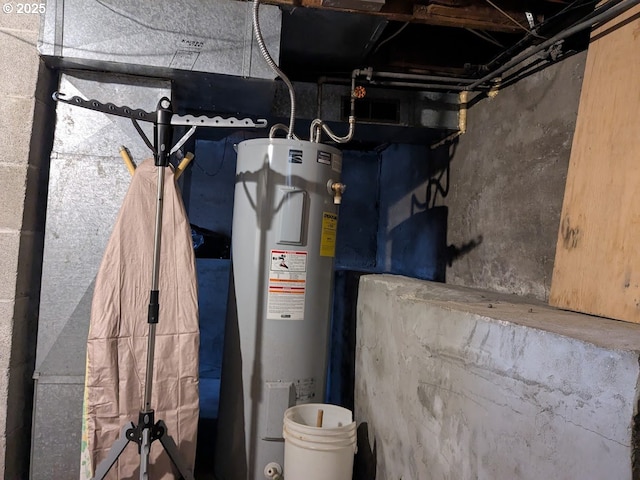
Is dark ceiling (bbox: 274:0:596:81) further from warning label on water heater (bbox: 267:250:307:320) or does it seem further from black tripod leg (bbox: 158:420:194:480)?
black tripod leg (bbox: 158:420:194:480)

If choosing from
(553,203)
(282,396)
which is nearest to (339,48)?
(553,203)

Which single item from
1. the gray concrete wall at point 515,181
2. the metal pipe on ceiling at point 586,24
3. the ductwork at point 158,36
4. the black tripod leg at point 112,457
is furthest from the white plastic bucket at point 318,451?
the metal pipe on ceiling at point 586,24

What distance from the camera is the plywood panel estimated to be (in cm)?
131

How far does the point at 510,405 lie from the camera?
1.06 m

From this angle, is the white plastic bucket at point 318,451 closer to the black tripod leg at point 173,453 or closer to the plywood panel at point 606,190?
the black tripod leg at point 173,453

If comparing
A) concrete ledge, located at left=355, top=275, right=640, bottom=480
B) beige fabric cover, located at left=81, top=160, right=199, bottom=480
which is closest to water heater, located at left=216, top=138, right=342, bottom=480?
beige fabric cover, located at left=81, top=160, right=199, bottom=480

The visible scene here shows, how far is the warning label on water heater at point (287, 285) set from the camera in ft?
6.65

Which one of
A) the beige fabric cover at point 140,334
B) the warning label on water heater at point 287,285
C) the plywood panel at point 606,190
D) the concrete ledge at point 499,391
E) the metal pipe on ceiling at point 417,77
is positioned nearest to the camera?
the concrete ledge at point 499,391

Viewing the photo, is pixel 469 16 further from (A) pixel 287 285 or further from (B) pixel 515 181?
(A) pixel 287 285

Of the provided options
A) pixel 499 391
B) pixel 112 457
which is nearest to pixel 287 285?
pixel 112 457

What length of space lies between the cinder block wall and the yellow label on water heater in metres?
1.30

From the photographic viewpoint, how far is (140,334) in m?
1.89

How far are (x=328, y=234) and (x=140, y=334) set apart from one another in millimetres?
929

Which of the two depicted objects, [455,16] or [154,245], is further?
[455,16]
